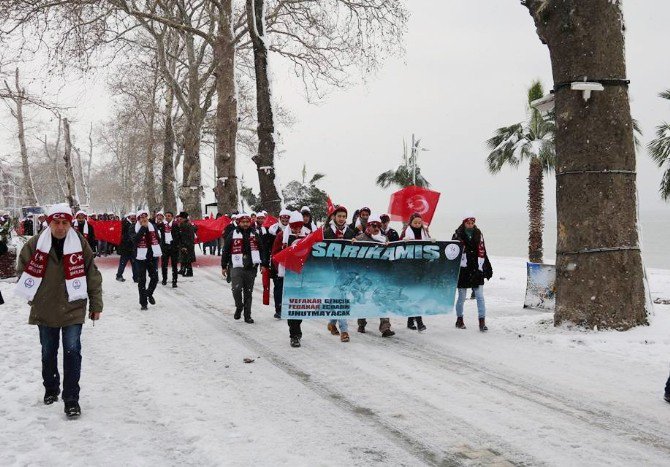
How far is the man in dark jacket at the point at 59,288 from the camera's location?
17.6 ft

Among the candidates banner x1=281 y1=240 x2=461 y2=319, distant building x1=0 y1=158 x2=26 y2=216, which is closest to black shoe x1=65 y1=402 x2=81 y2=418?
banner x1=281 y1=240 x2=461 y2=319

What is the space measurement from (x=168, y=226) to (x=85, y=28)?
953 centimetres

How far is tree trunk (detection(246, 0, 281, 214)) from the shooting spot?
17.1 metres

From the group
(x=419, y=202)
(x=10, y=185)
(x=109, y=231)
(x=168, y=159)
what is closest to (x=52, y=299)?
(x=419, y=202)

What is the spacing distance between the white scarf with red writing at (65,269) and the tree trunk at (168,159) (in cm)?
2799

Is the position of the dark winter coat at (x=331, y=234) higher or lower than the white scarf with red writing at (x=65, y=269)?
higher

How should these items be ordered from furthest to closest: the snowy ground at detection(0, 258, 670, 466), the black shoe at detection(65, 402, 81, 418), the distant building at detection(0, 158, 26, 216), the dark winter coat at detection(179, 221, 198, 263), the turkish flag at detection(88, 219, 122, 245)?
the distant building at detection(0, 158, 26, 216) < the turkish flag at detection(88, 219, 122, 245) < the dark winter coat at detection(179, 221, 198, 263) < the black shoe at detection(65, 402, 81, 418) < the snowy ground at detection(0, 258, 670, 466)

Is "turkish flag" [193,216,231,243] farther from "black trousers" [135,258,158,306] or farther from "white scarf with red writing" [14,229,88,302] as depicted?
"white scarf with red writing" [14,229,88,302]

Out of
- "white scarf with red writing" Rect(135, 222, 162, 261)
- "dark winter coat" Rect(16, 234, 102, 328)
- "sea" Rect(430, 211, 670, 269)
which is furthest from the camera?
"sea" Rect(430, 211, 670, 269)

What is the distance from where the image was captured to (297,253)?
8609 mm

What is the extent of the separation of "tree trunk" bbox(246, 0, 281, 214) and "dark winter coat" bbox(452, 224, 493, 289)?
8.34 metres

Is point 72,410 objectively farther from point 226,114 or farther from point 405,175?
point 405,175

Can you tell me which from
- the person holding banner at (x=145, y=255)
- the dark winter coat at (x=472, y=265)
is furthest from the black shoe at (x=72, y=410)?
the person holding banner at (x=145, y=255)

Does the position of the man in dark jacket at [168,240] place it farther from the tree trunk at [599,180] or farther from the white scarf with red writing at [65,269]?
the tree trunk at [599,180]
